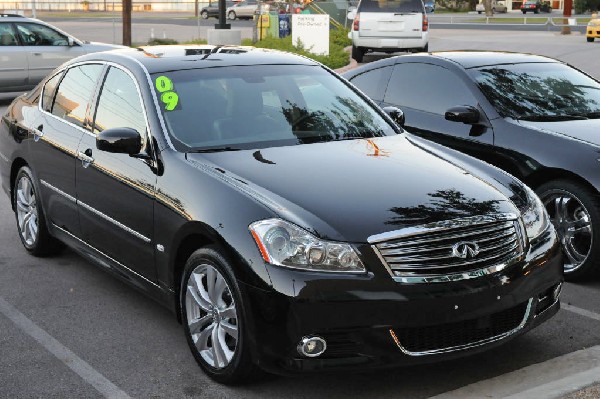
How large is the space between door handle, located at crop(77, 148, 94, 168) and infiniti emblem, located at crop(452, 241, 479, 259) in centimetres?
267

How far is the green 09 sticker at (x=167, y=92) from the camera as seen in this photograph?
Result: 578 centimetres

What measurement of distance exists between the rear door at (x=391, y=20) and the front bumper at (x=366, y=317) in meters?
20.6

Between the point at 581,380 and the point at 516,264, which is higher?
the point at 516,264

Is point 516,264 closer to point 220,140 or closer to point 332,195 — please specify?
point 332,195

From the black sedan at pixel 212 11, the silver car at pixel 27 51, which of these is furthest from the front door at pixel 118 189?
the black sedan at pixel 212 11

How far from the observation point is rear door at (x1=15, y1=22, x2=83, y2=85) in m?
17.9

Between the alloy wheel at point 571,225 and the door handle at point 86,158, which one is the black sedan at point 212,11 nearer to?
the alloy wheel at point 571,225

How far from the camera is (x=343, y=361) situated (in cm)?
442

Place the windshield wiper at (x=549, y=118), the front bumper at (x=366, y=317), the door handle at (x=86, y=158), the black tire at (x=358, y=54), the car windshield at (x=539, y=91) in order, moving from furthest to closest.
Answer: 1. the black tire at (x=358, y=54)
2. the car windshield at (x=539, y=91)
3. the windshield wiper at (x=549, y=118)
4. the door handle at (x=86, y=158)
5. the front bumper at (x=366, y=317)

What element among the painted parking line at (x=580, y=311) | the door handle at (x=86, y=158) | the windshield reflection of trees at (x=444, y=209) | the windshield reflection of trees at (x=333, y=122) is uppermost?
the windshield reflection of trees at (x=333, y=122)

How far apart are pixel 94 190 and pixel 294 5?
103ft

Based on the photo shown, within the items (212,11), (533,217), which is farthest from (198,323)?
(212,11)

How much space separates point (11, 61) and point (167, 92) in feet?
41.9

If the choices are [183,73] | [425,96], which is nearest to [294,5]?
[425,96]
